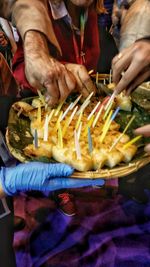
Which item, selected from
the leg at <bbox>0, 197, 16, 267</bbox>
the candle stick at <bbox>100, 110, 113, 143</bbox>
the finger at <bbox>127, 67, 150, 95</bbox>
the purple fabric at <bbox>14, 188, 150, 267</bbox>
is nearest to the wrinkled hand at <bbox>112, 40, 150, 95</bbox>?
the finger at <bbox>127, 67, 150, 95</bbox>

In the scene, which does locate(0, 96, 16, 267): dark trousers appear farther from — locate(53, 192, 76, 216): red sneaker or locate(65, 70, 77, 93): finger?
locate(65, 70, 77, 93): finger

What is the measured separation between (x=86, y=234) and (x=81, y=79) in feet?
1.62

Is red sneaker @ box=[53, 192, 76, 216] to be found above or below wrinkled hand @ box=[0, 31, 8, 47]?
below

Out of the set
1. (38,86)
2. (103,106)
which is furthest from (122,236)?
(38,86)

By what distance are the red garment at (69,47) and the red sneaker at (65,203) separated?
0.39 metres

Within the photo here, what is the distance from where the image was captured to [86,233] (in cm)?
100

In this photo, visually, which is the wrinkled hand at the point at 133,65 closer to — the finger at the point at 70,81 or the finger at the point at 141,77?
the finger at the point at 141,77

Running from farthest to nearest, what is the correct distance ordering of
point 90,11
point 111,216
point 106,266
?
1. point 90,11
2. point 111,216
3. point 106,266

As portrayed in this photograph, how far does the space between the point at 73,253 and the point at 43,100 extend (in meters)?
0.49

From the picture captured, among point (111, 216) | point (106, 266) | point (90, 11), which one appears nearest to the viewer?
point (106, 266)

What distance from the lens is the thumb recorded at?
0.82 m

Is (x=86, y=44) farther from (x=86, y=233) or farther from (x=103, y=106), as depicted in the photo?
(x=86, y=233)

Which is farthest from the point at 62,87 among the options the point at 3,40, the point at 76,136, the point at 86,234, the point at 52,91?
the point at 86,234

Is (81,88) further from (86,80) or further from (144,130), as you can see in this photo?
(144,130)
